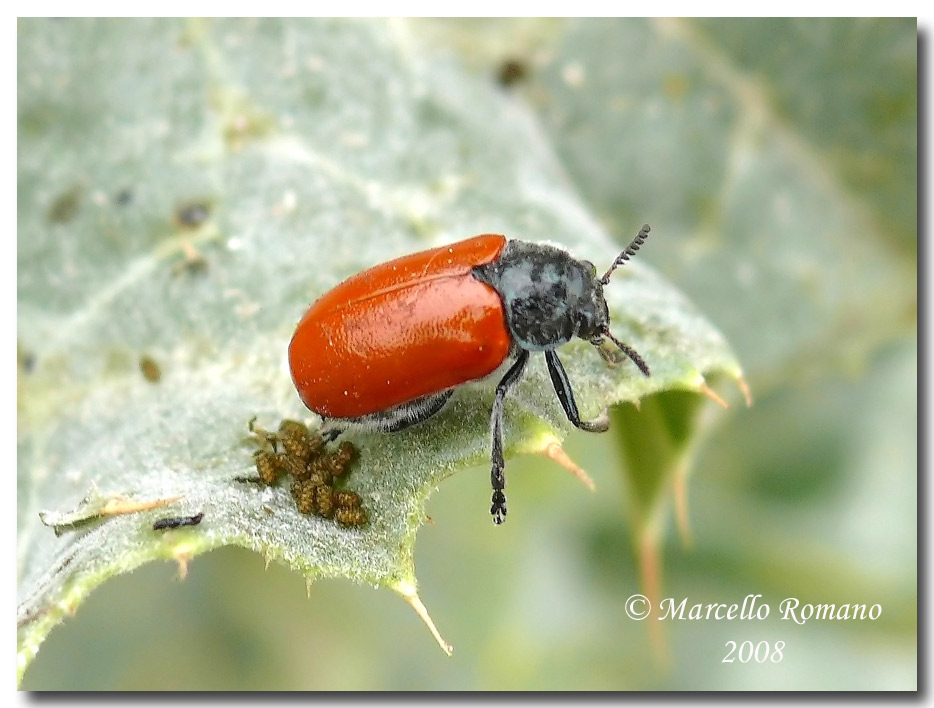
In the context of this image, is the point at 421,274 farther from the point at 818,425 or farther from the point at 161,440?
the point at 818,425

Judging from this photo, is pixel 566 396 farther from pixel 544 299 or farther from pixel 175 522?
pixel 175 522

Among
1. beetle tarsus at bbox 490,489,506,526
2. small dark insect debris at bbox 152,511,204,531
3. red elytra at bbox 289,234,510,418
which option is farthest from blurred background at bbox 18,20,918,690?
small dark insect debris at bbox 152,511,204,531

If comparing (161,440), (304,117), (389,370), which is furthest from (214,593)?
(304,117)

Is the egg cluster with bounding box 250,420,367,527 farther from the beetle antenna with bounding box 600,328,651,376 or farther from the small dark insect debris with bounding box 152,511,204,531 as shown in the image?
the beetle antenna with bounding box 600,328,651,376

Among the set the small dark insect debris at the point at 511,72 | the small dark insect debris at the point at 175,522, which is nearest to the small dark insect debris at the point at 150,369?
the small dark insect debris at the point at 175,522

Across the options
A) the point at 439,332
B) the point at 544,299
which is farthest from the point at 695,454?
the point at 439,332

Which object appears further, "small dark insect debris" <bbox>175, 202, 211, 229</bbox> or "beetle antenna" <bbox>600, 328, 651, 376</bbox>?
"small dark insect debris" <bbox>175, 202, 211, 229</bbox>
